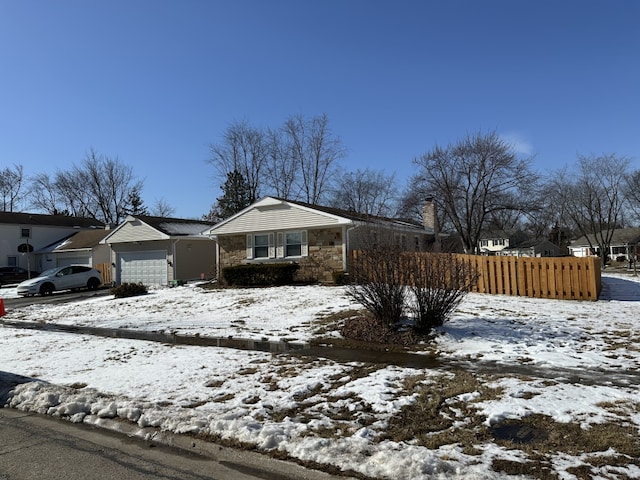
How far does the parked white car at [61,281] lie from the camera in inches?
977

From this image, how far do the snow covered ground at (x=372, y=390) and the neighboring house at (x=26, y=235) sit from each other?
35.6 metres

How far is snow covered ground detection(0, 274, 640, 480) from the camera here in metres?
3.96

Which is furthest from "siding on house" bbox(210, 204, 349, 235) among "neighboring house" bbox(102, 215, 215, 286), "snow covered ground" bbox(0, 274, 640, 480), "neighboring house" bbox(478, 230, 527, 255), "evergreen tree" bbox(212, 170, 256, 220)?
"neighboring house" bbox(478, 230, 527, 255)

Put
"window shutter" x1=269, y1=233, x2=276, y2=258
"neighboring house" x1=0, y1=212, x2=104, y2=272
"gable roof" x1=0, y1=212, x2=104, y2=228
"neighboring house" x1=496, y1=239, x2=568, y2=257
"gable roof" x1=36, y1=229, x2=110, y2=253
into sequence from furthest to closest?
"neighboring house" x1=496, y1=239, x2=568, y2=257
"gable roof" x1=0, y1=212, x2=104, y2=228
"neighboring house" x1=0, y1=212, x2=104, y2=272
"gable roof" x1=36, y1=229, x2=110, y2=253
"window shutter" x1=269, y1=233, x2=276, y2=258

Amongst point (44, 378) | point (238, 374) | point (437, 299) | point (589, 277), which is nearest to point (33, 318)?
point (44, 378)

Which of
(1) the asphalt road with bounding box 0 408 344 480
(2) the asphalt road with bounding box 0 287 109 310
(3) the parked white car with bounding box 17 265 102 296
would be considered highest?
(3) the parked white car with bounding box 17 265 102 296

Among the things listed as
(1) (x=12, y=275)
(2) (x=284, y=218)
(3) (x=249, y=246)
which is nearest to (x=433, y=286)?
(2) (x=284, y=218)

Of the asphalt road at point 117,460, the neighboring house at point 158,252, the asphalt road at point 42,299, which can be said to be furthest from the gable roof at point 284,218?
the asphalt road at point 117,460

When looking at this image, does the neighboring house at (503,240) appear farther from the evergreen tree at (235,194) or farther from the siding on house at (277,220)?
the siding on house at (277,220)

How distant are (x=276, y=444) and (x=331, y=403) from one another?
4.10ft

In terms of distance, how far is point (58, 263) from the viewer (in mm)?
39438

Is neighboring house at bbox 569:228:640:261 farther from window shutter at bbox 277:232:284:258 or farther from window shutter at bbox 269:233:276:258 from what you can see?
window shutter at bbox 269:233:276:258

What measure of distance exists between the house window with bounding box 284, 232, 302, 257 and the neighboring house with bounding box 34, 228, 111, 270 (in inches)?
717

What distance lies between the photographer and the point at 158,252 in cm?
2720
